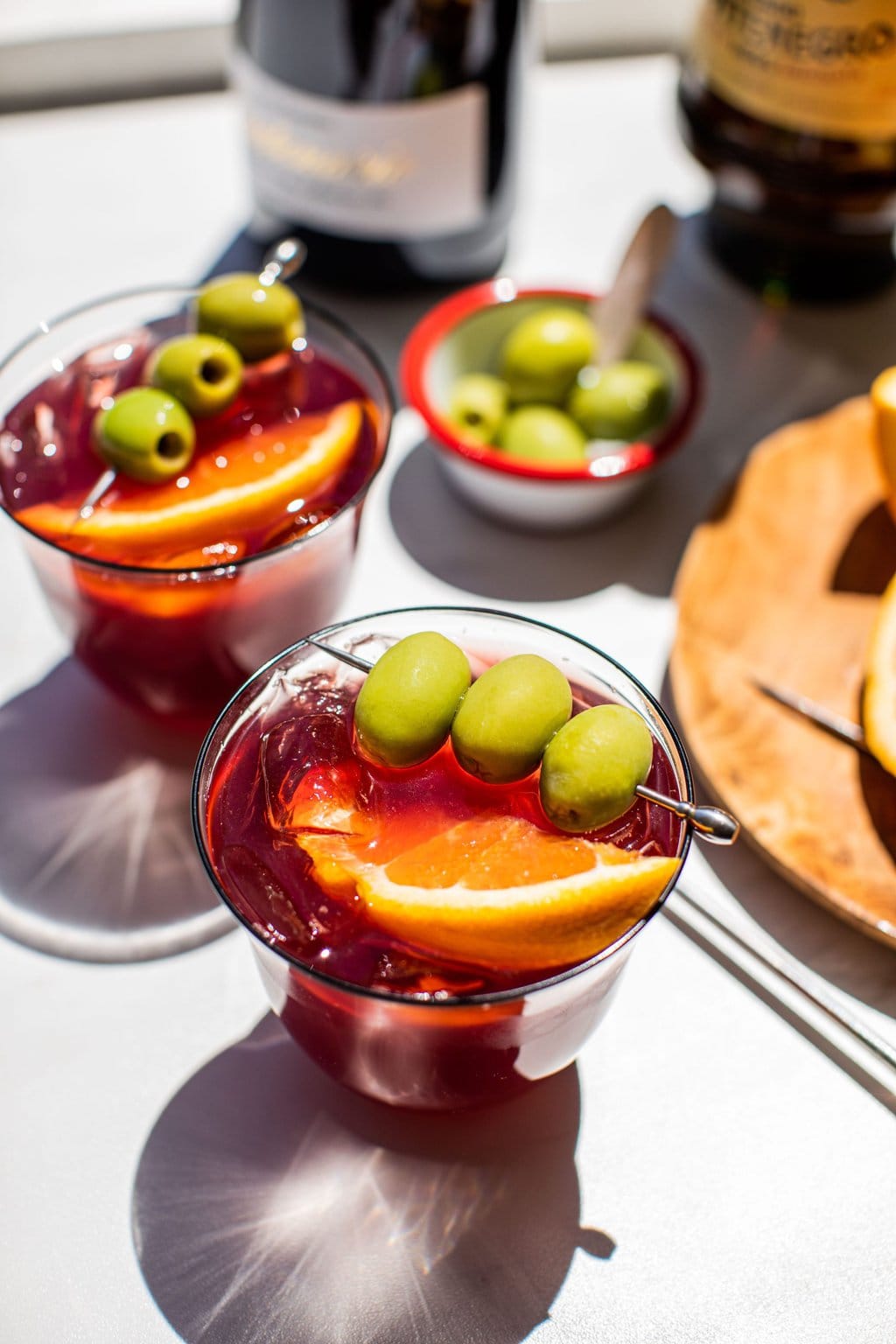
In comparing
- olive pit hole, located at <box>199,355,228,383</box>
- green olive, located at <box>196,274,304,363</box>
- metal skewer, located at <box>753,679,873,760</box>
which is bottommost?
metal skewer, located at <box>753,679,873,760</box>

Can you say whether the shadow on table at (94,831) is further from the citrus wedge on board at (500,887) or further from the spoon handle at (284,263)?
the spoon handle at (284,263)

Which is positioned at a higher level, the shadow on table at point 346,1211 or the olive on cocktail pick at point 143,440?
the olive on cocktail pick at point 143,440

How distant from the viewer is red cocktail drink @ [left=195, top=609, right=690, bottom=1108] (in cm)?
56

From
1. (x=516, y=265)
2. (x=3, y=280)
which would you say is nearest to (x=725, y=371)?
(x=516, y=265)

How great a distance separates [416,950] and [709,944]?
0.29 m

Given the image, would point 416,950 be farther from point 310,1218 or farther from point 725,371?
point 725,371

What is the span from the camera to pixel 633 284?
3.31ft

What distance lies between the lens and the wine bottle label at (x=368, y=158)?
103 cm

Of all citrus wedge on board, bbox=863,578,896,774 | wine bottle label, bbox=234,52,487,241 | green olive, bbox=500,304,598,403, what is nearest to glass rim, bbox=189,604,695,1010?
citrus wedge on board, bbox=863,578,896,774

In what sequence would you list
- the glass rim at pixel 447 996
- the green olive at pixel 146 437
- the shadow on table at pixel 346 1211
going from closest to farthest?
the glass rim at pixel 447 996 → the shadow on table at pixel 346 1211 → the green olive at pixel 146 437

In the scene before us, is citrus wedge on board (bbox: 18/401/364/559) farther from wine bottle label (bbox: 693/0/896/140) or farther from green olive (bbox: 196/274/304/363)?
wine bottle label (bbox: 693/0/896/140)

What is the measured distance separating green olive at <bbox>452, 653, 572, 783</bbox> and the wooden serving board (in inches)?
9.8

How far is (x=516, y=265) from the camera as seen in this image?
130 centimetres

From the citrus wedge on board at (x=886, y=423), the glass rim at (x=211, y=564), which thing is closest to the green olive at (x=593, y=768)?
the glass rim at (x=211, y=564)
